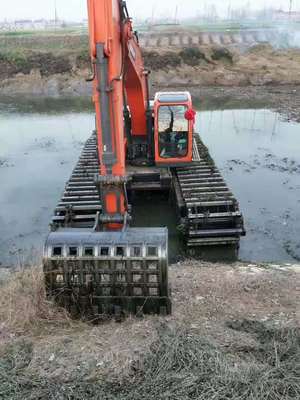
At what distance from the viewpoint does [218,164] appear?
15188 millimetres

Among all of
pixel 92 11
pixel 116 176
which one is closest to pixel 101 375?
pixel 116 176

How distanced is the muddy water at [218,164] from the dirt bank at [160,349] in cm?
280

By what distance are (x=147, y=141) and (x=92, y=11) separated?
579 cm

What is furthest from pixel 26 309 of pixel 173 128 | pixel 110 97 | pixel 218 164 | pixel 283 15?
pixel 283 15

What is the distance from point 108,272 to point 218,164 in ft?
32.1

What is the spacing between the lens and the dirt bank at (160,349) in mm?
4633

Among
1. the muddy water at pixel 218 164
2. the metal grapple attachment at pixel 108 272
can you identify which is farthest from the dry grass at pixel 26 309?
the muddy water at pixel 218 164

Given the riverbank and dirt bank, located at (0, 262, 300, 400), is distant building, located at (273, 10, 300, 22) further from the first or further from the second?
dirt bank, located at (0, 262, 300, 400)

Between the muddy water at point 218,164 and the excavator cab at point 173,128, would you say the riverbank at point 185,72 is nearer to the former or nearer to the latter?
the muddy water at point 218,164

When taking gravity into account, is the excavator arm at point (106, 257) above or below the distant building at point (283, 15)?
above

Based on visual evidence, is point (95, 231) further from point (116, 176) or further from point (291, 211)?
point (291, 211)

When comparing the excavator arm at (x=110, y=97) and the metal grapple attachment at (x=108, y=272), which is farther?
the excavator arm at (x=110, y=97)

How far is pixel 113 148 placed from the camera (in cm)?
680

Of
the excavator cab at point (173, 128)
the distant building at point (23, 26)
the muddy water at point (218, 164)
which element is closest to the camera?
the muddy water at point (218, 164)
